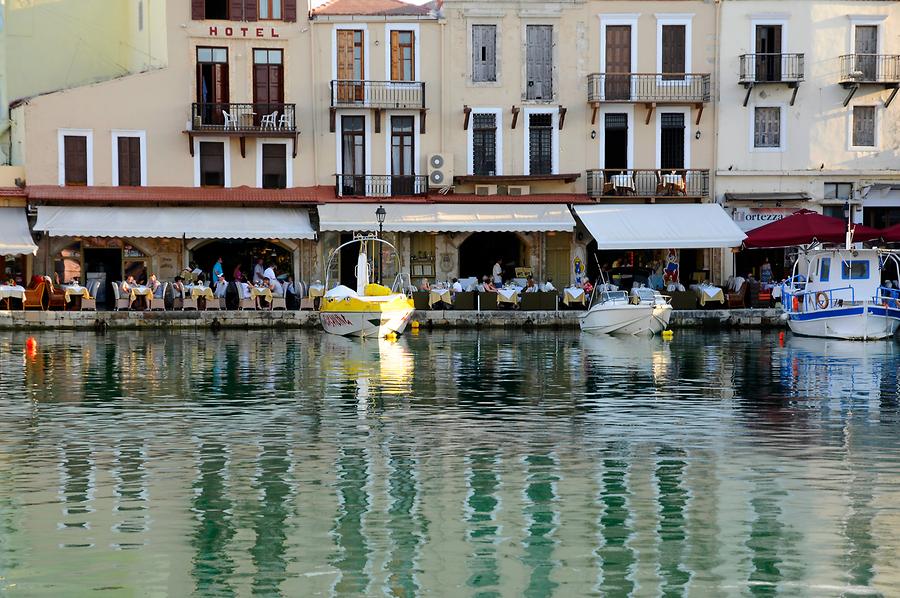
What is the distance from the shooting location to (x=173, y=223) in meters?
39.4

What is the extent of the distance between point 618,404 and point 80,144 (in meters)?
25.1

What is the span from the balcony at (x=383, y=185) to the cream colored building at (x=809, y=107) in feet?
31.7

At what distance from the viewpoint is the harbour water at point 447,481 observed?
35.9 ft

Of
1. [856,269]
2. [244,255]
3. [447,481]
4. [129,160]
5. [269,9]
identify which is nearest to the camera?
[447,481]

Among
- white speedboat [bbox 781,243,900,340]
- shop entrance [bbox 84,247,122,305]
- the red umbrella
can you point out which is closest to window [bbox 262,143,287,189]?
shop entrance [bbox 84,247,122,305]

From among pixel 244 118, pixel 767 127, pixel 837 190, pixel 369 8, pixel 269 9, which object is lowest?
pixel 837 190

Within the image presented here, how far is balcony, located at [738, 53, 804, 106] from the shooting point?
139 feet

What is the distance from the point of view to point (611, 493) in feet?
45.4

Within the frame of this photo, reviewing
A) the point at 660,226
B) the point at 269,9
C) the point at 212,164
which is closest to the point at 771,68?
the point at 660,226

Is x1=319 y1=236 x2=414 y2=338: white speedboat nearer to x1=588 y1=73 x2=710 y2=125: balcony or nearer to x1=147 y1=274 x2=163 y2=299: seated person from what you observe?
x1=147 y1=274 x2=163 y2=299: seated person

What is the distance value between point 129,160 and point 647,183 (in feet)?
53.2

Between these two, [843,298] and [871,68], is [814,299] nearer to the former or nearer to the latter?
[843,298]

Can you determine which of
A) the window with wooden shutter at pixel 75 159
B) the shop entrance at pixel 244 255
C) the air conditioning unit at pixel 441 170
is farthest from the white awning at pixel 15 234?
the air conditioning unit at pixel 441 170

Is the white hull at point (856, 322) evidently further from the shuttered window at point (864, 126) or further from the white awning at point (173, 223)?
the white awning at point (173, 223)
